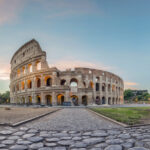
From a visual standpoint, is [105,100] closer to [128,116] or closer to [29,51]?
[29,51]

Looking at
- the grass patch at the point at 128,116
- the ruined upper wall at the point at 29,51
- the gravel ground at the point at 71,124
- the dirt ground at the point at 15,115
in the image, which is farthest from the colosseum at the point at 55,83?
the gravel ground at the point at 71,124

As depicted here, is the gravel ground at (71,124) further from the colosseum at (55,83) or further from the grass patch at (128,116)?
the colosseum at (55,83)

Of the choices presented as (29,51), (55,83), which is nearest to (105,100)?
(55,83)

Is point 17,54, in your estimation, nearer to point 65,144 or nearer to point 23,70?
point 23,70

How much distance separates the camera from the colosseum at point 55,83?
31312 mm

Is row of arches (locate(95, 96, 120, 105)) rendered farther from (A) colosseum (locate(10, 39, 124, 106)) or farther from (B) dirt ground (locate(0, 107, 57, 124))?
(B) dirt ground (locate(0, 107, 57, 124))

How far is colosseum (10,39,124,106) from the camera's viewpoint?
103 ft

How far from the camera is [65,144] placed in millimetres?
3211

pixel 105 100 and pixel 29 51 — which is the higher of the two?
pixel 29 51

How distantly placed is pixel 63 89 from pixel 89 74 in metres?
10.2

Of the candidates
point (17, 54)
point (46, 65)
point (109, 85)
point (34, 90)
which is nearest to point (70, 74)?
point (46, 65)

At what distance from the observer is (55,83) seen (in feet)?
104

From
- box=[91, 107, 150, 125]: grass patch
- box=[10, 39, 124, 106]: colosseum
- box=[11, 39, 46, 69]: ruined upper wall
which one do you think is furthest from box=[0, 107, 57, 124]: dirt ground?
box=[11, 39, 46, 69]: ruined upper wall

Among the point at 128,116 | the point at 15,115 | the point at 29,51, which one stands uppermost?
the point at 29,51
